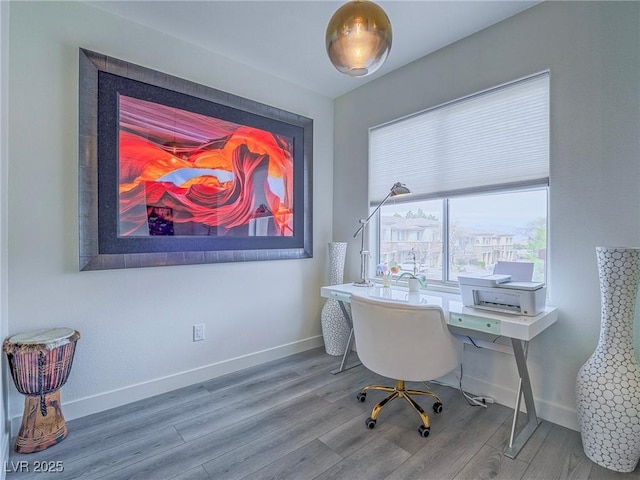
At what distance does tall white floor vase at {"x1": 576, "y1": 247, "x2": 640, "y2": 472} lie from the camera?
60.8 inches

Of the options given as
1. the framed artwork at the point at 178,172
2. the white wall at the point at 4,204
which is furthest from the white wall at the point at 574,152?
the white wall at the point at 4,204

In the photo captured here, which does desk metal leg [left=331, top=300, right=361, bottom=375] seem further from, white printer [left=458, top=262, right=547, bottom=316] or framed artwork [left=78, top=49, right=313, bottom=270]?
white printer [left=458, top=262, right=547, bottom=316]

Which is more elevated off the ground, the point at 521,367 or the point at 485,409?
the point at 521,367

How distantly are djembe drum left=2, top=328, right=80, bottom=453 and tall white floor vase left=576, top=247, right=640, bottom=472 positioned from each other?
9.45ft

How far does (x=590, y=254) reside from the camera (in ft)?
6.20

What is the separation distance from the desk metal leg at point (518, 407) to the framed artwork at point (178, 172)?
6.46 feet

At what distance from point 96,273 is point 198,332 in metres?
0.85

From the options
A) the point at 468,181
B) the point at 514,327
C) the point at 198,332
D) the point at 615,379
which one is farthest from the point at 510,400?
the point at 198,332

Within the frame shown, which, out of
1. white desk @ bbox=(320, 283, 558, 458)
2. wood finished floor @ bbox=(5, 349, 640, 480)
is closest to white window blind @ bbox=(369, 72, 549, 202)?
white desk @ bbox=(320, 283, 558, 458)

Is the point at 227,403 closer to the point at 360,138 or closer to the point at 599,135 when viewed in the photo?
the point at 360,138

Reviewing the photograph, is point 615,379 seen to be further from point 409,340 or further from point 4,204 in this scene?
point 4,204

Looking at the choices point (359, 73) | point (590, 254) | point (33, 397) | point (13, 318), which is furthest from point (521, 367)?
point (13, 318)

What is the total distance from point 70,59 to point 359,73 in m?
1.90

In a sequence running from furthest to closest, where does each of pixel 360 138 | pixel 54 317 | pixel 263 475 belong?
pixel 360 138, pixel 54 317, pixel 263 475
